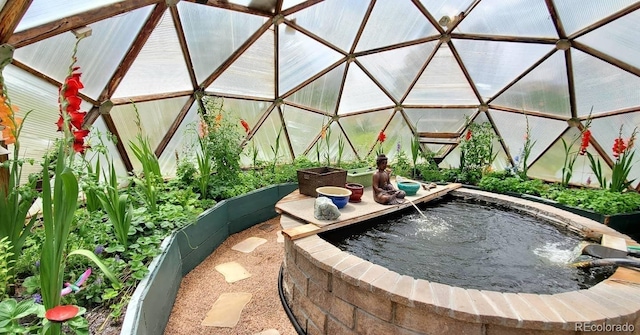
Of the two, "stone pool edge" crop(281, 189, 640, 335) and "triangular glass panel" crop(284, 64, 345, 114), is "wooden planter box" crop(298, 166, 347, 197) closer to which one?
"stone pool edge" crop(281, 189, 640, 335)

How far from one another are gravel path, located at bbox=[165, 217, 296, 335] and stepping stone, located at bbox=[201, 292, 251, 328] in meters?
0.05

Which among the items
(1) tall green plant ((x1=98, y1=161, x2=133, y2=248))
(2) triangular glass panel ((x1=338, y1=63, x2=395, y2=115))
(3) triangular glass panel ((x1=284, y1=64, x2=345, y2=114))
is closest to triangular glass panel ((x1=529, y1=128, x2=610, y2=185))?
(2) triangular glass panel ((x1=338, y1=63, x2=395, y2=115))

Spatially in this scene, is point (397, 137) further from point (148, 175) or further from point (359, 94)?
point (148, 175)

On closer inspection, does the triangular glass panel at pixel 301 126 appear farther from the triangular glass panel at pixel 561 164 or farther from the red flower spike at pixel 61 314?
the red flower spike at pixel 61 314

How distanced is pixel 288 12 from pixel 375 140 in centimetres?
427

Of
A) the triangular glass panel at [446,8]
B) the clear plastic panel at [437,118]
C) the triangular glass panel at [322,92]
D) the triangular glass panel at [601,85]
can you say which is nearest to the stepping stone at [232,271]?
the triangular glass panel at [322,92]

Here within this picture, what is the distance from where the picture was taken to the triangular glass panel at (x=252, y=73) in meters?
5.86

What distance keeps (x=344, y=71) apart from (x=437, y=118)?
2.91m

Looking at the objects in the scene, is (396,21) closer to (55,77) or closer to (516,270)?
(516,270)

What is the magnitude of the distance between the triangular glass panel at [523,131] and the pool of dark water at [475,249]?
3.83m

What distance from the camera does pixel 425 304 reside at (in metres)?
1.85

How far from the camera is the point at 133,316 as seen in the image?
1.93m

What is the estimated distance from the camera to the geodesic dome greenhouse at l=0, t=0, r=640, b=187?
3641 millimetres

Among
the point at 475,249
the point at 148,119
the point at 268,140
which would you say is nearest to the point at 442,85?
the point at 268,140
